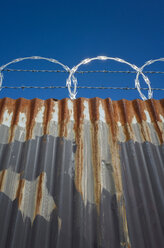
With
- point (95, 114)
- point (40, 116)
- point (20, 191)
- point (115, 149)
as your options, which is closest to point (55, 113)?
point (40, 116)

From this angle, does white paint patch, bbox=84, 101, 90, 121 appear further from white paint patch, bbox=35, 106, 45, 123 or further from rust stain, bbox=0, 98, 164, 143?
white paint patch, bbox=35, 106, 45, 123

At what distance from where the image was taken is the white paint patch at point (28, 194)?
5.53ft

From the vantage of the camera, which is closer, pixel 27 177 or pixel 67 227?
pixel 67 227

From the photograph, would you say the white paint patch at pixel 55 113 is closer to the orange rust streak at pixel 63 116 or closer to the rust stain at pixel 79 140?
the orange rust streak at pixel 63 116

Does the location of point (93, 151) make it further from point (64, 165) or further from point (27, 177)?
point (27, 177)

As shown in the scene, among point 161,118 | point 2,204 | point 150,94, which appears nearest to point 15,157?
point 2,204

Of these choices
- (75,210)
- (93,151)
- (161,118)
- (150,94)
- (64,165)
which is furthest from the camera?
(150,94)

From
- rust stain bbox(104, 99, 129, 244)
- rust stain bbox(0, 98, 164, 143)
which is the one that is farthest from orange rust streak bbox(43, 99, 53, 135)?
rust stain bbox(104, 99, 129, 244)

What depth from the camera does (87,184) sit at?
74.7 inches

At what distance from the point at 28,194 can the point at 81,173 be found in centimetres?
61

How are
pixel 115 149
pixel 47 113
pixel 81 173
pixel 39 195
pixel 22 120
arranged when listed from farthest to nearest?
pixel 47 113 < pixel 22 120 < pixel 115 149 < pixel 81 173 < pixel 39 195

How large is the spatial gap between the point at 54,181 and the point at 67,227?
1.59 ft

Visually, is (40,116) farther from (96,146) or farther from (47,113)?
(96,146)

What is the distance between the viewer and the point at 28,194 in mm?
1805
